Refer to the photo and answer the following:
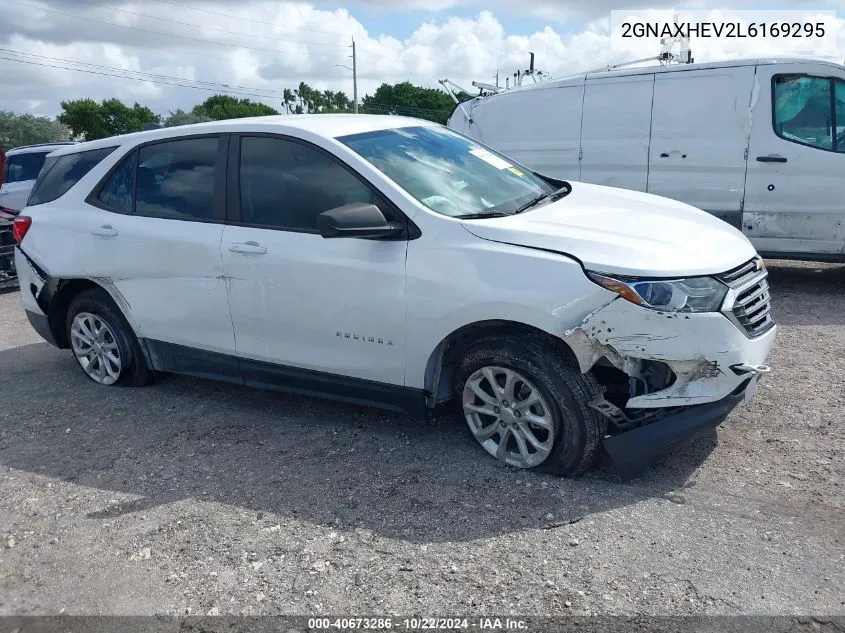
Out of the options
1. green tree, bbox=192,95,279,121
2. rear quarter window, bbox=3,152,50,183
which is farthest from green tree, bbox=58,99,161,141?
rear quarter window, bbox=3,152,50,183

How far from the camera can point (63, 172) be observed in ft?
18.8

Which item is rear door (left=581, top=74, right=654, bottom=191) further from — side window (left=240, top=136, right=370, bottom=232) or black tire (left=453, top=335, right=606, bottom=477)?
black tire (left=453, top=335, right=606, bottom=477)

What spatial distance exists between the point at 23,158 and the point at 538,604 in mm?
11814

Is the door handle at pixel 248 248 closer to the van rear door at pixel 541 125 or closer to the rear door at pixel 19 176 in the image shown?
the van rear door at pixel 541 125

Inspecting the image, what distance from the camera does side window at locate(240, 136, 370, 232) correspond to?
4.28 meters

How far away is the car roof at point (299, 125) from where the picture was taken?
4535 mm

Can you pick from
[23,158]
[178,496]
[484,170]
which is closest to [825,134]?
[484,170]

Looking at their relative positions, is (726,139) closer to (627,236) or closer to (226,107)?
(627,236)

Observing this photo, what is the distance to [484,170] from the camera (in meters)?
4.73

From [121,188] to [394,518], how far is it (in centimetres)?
315

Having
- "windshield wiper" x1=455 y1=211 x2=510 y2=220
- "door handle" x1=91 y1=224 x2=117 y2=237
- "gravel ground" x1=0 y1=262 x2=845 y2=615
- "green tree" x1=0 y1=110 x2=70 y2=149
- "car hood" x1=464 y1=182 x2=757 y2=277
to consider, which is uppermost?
"green tree" x1=0 y1=110 x2=70 y2=149

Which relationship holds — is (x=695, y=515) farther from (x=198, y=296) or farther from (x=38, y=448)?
(x=38, y=448)

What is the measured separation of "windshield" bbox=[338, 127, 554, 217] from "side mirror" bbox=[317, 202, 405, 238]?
0.28 meters

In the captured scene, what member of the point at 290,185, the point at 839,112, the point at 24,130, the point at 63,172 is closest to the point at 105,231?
the point at 63,172
